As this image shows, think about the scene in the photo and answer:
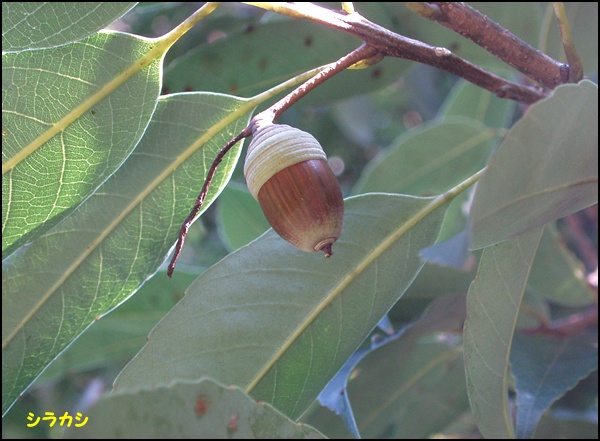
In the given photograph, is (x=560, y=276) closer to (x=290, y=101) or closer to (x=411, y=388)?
(x=411, y=388)

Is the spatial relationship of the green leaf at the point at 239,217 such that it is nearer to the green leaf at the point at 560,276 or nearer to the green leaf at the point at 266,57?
the green leaf at the point at 266,57

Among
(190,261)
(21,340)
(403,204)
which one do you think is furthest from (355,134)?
(21,340)

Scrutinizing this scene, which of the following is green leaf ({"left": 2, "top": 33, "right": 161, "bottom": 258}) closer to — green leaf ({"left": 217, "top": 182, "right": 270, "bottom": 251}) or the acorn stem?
the acorn stem

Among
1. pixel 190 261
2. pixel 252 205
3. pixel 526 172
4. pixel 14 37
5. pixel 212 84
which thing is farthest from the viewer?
pixel 190 261

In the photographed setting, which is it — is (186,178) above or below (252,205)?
above

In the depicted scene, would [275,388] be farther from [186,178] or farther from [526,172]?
[526,172]

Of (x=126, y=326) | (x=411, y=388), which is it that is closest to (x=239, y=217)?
(x=126, y=326)
